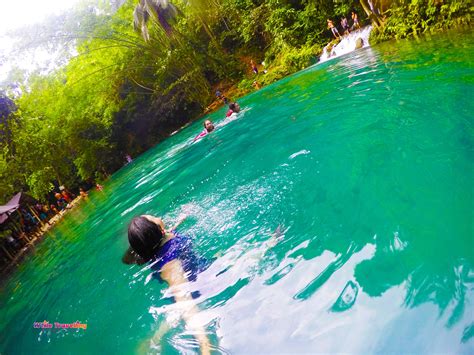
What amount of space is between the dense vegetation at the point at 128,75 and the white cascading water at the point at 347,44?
1.18m

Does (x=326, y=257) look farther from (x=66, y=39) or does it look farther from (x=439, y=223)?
(x=66, y=39)

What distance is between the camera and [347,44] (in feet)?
54.7

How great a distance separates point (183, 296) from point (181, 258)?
0.60 meters

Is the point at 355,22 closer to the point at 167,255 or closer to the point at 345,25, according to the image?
the point at 345,25

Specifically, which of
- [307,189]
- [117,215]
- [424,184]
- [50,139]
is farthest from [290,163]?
[50,139]

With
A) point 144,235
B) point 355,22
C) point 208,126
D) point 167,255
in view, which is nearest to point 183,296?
point 167,255

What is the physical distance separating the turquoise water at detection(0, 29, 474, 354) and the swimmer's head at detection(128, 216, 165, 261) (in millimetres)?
614

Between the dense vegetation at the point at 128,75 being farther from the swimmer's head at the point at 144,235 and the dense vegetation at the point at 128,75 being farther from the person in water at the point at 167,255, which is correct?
the swimmer's head at the point at 144,235

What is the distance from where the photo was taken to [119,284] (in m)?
4.80

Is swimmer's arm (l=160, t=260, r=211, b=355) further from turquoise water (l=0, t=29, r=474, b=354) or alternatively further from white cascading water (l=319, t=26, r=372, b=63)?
white cascading water (l=319, t=26, r=372, b=63)

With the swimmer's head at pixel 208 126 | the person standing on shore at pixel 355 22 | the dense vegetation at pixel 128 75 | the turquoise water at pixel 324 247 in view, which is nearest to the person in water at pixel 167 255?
the turquoise water at pixel 324 247

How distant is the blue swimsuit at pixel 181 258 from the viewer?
383cm

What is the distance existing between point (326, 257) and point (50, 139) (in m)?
25.2

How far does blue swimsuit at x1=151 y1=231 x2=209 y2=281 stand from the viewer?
3830 mm
